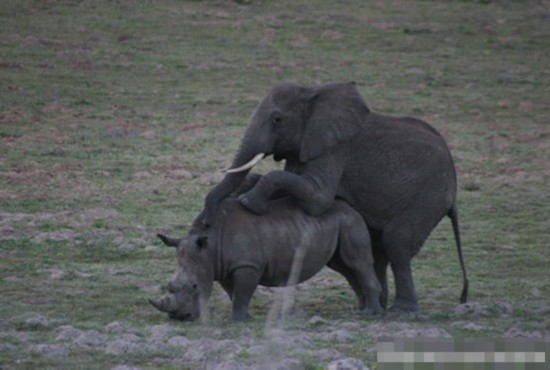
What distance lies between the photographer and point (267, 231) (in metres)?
14.9

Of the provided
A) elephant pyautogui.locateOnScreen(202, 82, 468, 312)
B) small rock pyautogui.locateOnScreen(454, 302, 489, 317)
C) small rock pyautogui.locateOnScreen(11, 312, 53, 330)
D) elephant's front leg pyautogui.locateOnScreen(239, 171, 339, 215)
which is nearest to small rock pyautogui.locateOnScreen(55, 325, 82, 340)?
small rock pyautogui.locateOnScreen(11, 312, 53, 330)

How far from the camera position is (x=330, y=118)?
15656 mm

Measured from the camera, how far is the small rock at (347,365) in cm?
1112

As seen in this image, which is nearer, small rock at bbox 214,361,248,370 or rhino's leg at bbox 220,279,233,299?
small rock at bbox 214,361,248,370

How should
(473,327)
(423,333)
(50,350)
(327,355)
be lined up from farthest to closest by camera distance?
(473,327)
(423,333)
(50,350)
(327,355)

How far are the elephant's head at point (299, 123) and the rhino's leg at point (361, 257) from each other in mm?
896

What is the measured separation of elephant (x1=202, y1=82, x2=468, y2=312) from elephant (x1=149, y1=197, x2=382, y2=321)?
0.28 meters

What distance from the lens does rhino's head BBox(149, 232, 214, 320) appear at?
47.3 feet

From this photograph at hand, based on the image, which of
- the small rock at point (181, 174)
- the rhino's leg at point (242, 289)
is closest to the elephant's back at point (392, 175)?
the rhino's leg at point (242, 289)

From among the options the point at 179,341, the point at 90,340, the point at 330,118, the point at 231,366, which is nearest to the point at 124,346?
the point at 90,340

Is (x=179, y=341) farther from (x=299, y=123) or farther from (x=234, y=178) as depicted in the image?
(x=299, y=123)

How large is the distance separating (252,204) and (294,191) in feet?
1.69

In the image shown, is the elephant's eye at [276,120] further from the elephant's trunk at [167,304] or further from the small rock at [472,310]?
the small rock at [472,310]

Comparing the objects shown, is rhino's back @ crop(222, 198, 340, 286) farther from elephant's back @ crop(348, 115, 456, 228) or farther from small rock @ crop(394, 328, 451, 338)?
small rock @ crop(394, 328, 451, 338)
